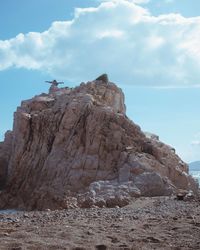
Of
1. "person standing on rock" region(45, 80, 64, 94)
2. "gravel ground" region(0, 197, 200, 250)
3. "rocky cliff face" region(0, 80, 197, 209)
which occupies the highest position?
"person standing on rock" region(45, 80, 64, 94)

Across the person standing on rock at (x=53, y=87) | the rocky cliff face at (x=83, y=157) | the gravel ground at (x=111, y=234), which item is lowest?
the gravel ground at (x=111, y=234)

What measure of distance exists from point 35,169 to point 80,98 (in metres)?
5.08

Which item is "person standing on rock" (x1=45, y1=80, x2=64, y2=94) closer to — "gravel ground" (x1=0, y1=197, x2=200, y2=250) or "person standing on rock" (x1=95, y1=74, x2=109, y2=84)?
"person standing on rock" (x1=95, y1=74, x2=109, y2=84)

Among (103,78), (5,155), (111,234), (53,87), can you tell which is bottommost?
(111,234)

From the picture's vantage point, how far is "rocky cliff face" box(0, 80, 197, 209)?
67.3 ft

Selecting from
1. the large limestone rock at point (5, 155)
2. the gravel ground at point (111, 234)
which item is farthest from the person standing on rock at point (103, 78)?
the gravel ground at point (111, 234)

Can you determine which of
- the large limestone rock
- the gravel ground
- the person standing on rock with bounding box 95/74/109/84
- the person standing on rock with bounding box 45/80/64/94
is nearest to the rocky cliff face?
the large limestone rock

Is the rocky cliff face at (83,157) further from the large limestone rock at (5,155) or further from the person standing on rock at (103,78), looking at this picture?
the person standing on rock at (103,78)

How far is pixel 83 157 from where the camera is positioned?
24.4 m

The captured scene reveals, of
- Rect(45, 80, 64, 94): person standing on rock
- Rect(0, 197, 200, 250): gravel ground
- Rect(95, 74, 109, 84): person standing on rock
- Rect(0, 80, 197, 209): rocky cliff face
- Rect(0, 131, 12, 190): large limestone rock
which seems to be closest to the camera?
Rect(0, 197, 200, 250): gravel ground

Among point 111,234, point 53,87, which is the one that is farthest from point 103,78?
point 111,234

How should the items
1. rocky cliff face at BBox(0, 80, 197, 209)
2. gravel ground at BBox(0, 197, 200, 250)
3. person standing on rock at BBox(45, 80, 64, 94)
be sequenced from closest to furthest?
gravel ground at BBox(0, 197, 200, 250) < rocky cliff face at BBox(0, 80, 197, 209) < person standing on rock at BBox(45, 80, 64, 94)

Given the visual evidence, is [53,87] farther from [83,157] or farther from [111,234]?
[111,234]

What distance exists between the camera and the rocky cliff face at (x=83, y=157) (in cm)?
2052
